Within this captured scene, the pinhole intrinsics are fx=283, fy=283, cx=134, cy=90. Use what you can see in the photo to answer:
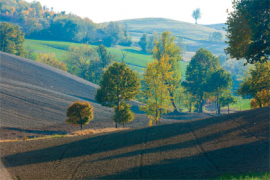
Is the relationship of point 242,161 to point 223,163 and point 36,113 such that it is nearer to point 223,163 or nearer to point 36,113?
point 223,163

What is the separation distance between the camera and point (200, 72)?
77.9m

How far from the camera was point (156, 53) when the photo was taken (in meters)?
74.3

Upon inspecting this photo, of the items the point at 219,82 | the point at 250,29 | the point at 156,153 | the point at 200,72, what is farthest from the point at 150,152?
the point at 200,72

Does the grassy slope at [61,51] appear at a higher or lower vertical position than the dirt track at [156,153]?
higher

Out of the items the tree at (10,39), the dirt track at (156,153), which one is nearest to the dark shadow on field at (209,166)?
the dirt track at (156,153)

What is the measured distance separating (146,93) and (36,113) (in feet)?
64.2

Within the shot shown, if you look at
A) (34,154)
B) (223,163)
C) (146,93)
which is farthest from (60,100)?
(223,163)

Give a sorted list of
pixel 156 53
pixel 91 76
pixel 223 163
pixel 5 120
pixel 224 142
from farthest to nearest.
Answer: pixel 91 76
pixel 156 53
pixel 5 120
pixel 224 142
pixel 223 163

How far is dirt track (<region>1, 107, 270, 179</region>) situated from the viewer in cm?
1853

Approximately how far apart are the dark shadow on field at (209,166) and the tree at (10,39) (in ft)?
317

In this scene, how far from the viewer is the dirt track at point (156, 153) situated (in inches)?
730

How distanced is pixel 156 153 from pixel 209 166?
5006mm

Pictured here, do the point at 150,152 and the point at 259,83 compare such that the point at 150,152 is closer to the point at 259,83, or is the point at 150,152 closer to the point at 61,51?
the point at 259,83

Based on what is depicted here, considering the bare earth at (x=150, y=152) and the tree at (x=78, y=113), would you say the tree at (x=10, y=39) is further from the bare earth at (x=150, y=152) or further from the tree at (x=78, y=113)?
the tree at (x=78, y=113)
